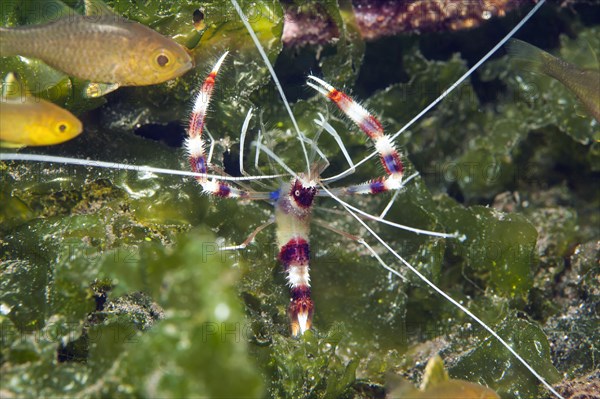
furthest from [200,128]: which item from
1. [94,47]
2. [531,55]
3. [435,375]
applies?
[531,55]

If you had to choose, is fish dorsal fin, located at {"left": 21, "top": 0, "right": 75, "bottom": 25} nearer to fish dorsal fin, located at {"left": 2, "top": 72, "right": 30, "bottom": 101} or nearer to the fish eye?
fish dorsal fin, located at {"left": 2, "top": 72, "right": 30, "bottom": 101}

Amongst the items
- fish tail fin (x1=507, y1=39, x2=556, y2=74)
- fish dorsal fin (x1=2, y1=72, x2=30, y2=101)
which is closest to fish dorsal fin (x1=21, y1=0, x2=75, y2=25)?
fish dorsal fin (x1=2, y1=72, x2=30, y2=101)

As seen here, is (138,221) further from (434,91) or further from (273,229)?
(434,91)

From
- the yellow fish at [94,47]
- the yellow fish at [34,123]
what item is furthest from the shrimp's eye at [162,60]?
the yellow fish at [34,123]

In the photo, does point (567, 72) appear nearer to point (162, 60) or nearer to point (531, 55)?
point (531, 55)

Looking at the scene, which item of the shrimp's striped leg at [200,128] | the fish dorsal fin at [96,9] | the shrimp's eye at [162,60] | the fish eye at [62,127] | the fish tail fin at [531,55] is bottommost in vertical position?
the shrimp's striped leg at [200,128]

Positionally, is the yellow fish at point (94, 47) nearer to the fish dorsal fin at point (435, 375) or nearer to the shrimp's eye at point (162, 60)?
the shrimp's eye at point (162, 60)
